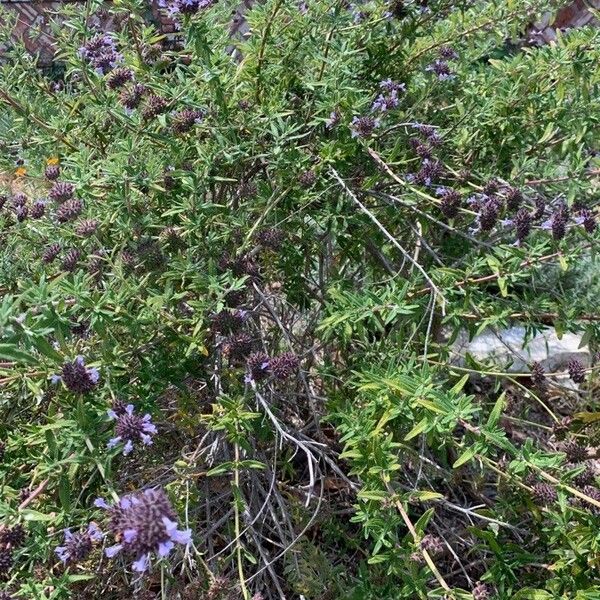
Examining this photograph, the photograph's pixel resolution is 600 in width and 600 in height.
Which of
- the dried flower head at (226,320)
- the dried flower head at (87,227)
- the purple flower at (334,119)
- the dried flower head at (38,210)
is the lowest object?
the dried flower head at (226,320)

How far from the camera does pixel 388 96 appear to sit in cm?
227

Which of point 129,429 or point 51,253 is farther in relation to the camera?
point 51,253

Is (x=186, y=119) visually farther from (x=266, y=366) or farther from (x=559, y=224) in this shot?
(x=559, y=224)

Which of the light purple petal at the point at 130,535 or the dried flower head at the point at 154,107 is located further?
the dried flower head at the point at 154,107

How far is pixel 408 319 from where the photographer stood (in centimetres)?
200

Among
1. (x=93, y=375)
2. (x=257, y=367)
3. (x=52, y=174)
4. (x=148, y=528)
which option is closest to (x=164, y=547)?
(x=148, y=528)

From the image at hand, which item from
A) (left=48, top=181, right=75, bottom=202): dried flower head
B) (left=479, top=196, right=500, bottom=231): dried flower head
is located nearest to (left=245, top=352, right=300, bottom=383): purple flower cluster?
(left=479, top=196, right=500, bottom=231): dried flower head

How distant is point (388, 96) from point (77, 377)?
4.26 feet

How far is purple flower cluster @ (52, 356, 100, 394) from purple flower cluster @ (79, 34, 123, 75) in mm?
1073

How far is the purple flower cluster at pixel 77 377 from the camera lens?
1.49 m

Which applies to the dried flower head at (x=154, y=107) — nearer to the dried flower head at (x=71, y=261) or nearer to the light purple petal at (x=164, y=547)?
the dried flower head at (x=71, y=261)

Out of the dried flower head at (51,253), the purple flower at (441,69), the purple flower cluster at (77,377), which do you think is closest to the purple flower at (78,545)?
the purple flower cluster at (77,377)

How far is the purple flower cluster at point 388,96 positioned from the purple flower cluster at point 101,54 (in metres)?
0.78

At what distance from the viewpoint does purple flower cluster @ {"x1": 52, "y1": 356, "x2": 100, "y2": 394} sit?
4.89 ft
